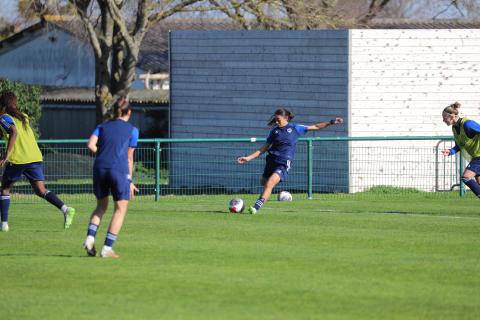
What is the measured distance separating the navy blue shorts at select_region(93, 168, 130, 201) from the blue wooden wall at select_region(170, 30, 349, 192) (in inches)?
577

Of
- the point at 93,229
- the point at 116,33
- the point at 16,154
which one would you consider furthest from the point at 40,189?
the point at 116,33

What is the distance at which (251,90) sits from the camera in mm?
30891

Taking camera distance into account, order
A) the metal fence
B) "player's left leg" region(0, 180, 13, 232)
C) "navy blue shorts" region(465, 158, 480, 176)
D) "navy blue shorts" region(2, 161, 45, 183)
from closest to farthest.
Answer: "navy blue shorts" region(2, 161, 45, 183) < "player's left leg" region(0, 180, 13, 232) < "navy blue shorts" region(465, 158, 480, 176) < the metal fence

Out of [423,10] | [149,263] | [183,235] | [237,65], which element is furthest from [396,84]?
[423,10]

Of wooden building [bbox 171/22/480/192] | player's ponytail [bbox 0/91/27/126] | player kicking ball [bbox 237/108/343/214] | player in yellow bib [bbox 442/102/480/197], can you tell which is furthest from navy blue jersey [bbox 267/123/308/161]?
wooden building [bbox 171/22/480/192]

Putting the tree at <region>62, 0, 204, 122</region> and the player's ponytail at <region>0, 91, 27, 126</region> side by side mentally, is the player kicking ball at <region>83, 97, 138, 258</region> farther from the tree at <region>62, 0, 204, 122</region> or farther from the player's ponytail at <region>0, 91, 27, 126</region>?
the tree at <region>62, 0, 204, 122</region>

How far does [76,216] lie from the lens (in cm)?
1945

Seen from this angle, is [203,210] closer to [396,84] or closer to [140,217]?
[140,217]

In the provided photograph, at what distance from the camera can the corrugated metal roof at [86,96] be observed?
4950cm

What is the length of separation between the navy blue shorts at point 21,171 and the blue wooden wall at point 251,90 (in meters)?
11.0

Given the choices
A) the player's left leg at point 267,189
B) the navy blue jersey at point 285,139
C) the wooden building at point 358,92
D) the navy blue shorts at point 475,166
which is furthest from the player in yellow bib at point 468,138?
the wooden building at point 358,92

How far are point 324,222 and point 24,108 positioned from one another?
2491 cm

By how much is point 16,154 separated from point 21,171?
0.27m

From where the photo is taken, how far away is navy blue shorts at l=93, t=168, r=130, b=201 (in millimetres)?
12836
